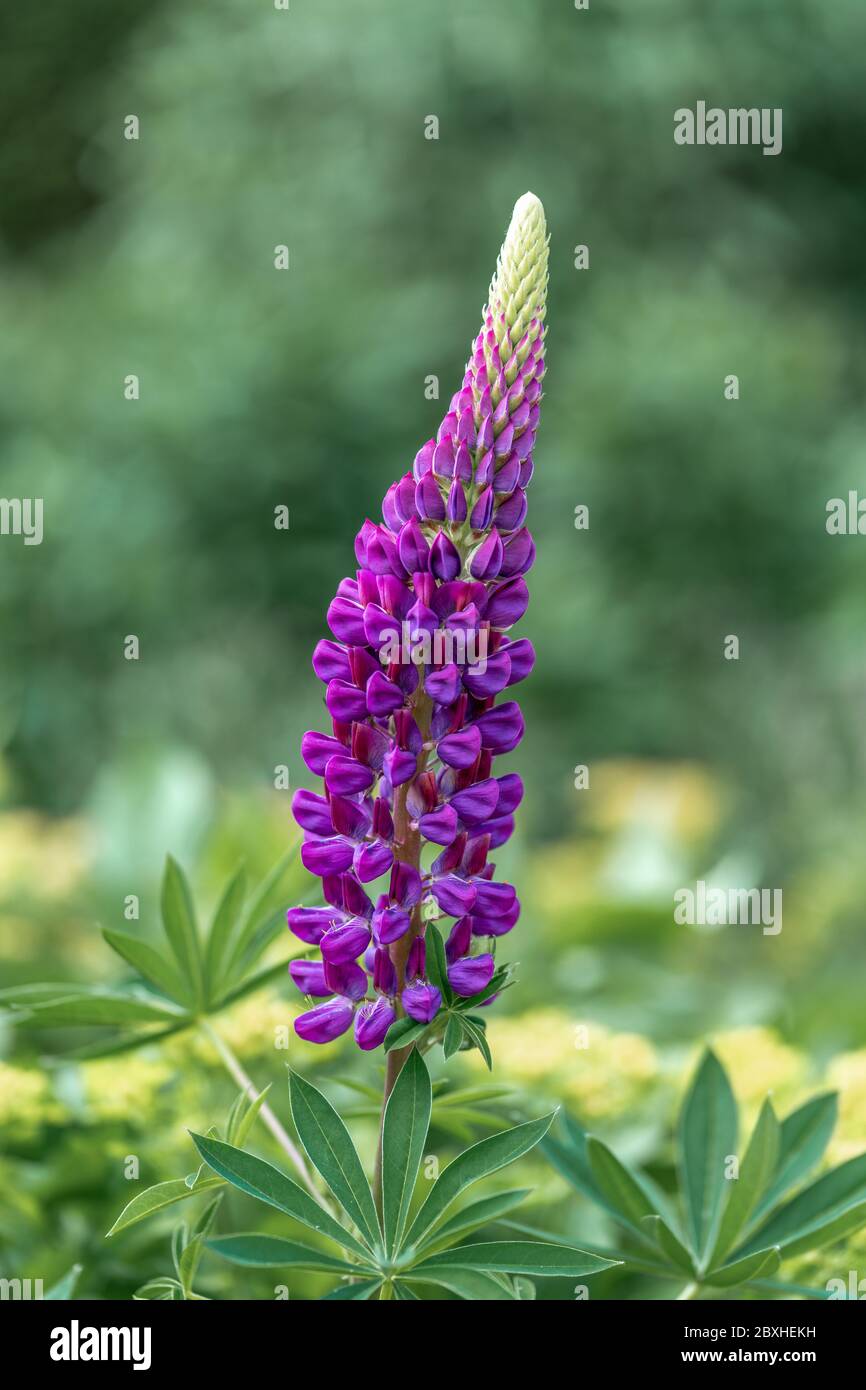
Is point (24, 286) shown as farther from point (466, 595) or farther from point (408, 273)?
point (466, 595)

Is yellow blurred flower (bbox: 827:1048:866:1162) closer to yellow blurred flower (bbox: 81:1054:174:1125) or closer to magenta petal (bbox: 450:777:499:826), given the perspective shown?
magenta petal (bbox: 450:777:499:826)

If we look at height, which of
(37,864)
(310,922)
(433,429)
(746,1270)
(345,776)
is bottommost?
(746,1270)

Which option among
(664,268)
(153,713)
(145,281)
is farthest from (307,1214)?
(664,268)

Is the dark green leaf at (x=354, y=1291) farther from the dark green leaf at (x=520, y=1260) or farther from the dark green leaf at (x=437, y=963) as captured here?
the dark green leaf at (x=437, y=963)

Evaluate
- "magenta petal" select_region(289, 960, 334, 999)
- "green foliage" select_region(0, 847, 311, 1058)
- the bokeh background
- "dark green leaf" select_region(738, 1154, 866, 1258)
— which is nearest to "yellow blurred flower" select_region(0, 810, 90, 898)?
the bokeh background

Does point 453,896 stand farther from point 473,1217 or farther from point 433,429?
point 433,429

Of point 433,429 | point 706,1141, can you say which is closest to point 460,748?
point 706,1141

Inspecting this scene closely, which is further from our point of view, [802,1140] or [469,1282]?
[802,1140]

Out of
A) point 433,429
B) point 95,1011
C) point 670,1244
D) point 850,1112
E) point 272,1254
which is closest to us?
point 272,1254
